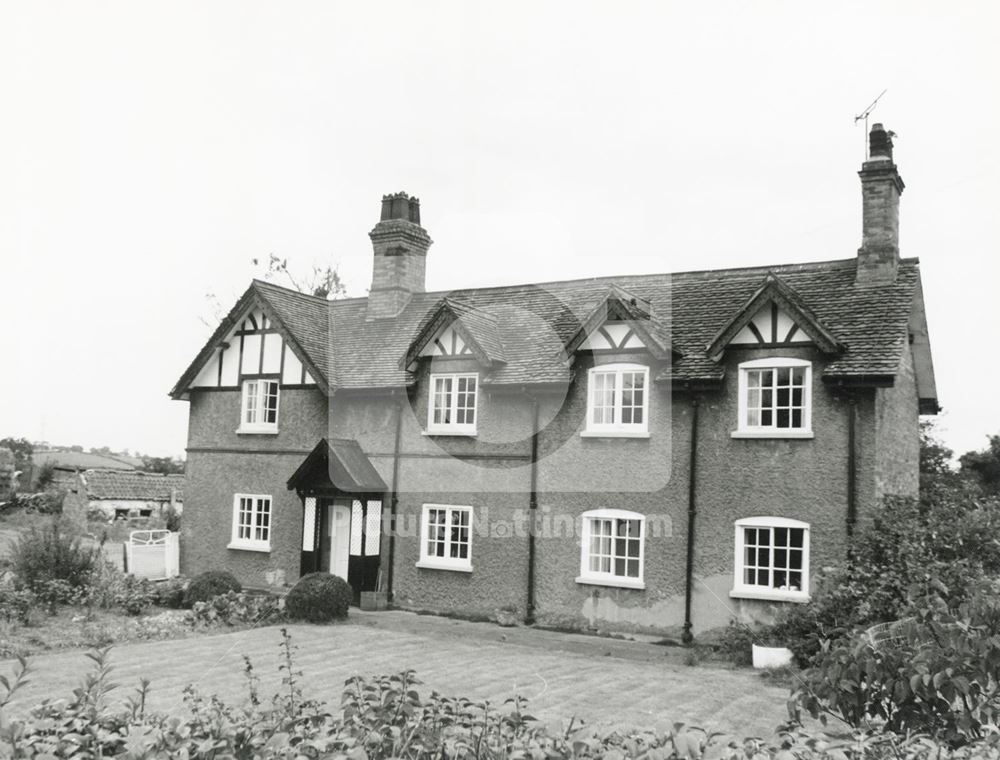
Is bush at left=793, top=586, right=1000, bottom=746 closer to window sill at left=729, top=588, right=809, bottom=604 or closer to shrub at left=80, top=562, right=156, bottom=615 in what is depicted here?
window sill at left=729, top=588, right=809, bottom=604

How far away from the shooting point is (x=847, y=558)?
16.7 m

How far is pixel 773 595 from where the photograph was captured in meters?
17.4

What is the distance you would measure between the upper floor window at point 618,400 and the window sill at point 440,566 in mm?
4385

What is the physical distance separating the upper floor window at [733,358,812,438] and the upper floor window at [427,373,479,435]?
644 centimetres

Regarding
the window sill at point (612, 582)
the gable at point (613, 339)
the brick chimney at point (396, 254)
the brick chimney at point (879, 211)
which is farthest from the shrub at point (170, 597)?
the brick chimney at point (879, 211)

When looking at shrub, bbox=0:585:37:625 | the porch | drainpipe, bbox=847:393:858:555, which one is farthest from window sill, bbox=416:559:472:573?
drainpipe, bbox=847:393:858:555

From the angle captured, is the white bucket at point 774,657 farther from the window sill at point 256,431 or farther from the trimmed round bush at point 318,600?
the window sill at point 256,431

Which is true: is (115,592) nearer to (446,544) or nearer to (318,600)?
(318,600)

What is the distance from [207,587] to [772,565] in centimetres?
1253

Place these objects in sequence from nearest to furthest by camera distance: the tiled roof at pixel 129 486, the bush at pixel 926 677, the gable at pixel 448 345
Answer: the bush at pixel 926 677 → the gable at pixel 448 345 → the tiled roof at pixel 129 486

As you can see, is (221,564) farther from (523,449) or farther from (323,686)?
(323,686)

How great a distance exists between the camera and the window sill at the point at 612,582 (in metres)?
19.0

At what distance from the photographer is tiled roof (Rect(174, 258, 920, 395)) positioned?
17969 millimetres

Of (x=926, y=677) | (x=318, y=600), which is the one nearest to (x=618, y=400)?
(x=318, y=600)
